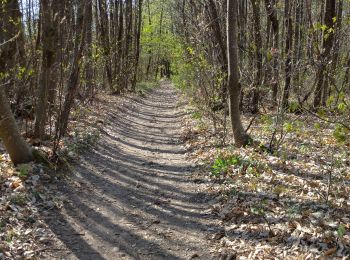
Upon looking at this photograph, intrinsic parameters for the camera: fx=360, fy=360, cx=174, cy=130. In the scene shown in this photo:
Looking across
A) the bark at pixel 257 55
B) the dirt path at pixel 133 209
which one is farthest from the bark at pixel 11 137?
the bark at pixel 257 55

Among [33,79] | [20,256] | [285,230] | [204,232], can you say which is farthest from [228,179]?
[33,79]

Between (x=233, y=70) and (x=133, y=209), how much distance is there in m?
3.78

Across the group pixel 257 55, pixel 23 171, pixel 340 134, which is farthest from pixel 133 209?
pixel 257 55

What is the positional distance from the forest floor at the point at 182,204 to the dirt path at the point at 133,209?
16 mm

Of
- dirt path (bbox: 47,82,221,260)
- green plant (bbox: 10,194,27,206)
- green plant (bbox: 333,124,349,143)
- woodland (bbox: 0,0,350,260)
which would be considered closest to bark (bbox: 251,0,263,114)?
woodland (bbox: 0,0,350,260)

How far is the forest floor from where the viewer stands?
4.39 m

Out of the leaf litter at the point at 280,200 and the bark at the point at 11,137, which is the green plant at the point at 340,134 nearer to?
the leaf litter at the point at 280,200

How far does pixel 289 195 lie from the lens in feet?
18.0

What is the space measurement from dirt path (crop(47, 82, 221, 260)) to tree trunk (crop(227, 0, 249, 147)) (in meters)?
1.41

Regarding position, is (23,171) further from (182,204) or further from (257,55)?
(257,55)

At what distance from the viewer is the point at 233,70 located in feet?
25.5

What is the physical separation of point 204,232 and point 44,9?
558 centimetres

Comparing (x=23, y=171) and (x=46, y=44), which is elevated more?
(x=46, y=44)

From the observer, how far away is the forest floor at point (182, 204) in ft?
14.4
